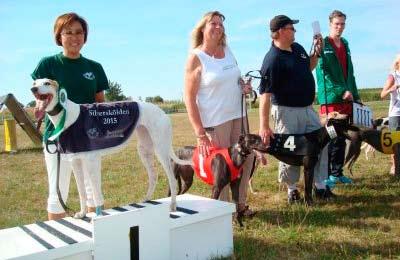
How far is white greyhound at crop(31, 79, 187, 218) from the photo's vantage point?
11.2 ft

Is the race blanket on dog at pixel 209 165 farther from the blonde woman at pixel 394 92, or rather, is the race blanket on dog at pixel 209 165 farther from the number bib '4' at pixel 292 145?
the blonde woman at pixel 394 92

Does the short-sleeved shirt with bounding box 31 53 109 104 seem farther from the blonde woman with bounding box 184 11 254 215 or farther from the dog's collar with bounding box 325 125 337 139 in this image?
the dog's collar with bounding box 325 125 337 139

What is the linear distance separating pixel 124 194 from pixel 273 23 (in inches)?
135

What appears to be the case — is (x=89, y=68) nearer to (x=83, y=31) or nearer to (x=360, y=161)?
(x=83, y=31)

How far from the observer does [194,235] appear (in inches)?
154

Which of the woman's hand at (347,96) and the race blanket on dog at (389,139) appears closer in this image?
the woman's hand at (347,96)

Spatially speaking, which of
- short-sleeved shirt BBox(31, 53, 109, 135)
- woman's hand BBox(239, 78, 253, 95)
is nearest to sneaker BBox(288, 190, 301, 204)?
woman's hand BBox(239, 78, 253, 95)

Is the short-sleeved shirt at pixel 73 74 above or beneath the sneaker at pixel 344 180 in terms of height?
above

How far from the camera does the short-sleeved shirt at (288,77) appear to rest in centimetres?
535

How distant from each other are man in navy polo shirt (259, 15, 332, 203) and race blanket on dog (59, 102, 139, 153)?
6.49 feet

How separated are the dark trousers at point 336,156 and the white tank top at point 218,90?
245 centimetres

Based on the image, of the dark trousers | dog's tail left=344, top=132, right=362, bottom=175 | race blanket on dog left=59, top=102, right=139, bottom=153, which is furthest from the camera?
dog's tail left=344, top=132, right=362, bottom=175

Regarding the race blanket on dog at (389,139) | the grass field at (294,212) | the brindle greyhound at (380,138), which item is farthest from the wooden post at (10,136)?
the race blanket on dog at (389,139)

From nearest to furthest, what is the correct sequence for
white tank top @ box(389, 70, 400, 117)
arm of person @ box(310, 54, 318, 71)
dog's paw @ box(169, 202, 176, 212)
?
dog's paw @ box(169, 202, 176, 212), arm of person @ box(310, 54, 318, 71), white tank top @ box(389, 70, 400, 117)
